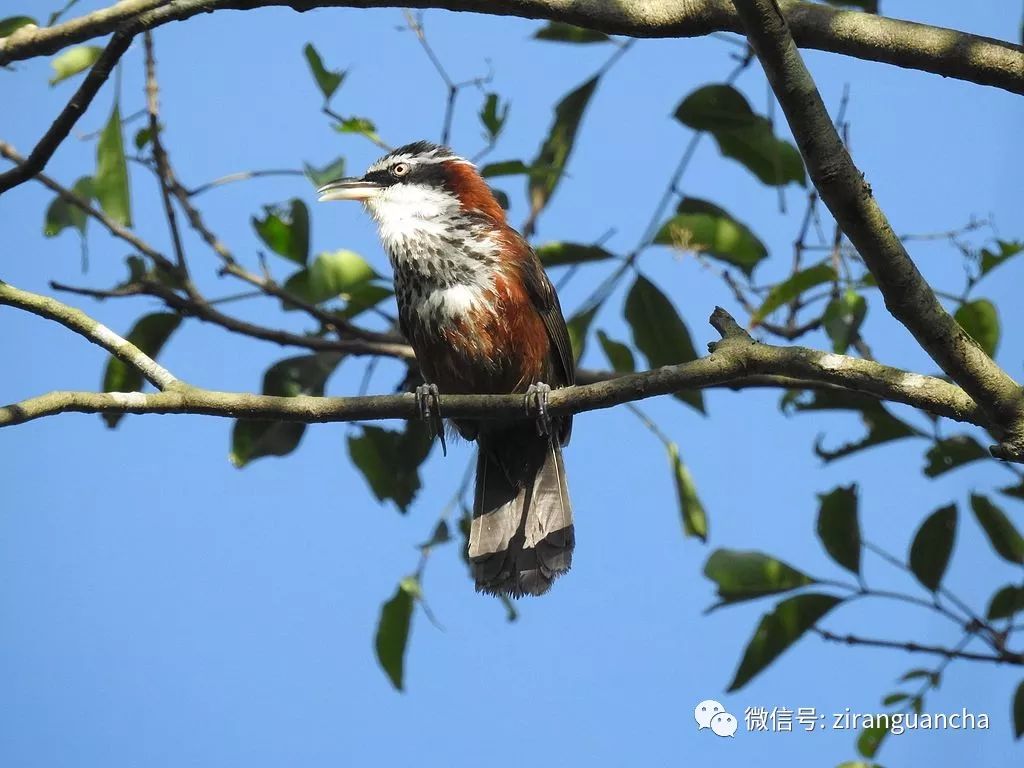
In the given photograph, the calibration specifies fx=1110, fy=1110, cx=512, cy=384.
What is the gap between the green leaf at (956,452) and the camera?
14.3ft

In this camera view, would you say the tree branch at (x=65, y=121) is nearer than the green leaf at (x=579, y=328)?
Yes

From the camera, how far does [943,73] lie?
2824 millimetres

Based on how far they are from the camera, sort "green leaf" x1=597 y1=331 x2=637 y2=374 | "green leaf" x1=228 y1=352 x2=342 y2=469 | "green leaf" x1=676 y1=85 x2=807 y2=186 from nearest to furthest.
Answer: "green leaf" x1=676 y1=85 x2=807 y2=186 → "green leaf" x1=228 y1=352 x2=342 y2=469 → "green leaf" x1=597 y1=331 x2=637 y2=374

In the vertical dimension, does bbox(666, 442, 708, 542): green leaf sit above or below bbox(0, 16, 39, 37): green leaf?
below

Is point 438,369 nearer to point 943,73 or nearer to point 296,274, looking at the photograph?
point 296,274

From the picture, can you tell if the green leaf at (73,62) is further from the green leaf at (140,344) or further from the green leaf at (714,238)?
the green leaf at (714,238)

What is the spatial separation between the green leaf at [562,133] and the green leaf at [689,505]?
1294 millimetres

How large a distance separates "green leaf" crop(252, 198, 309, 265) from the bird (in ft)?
0.51

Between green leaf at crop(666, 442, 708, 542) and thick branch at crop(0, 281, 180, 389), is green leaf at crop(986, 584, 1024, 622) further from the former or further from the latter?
thick branch at crop(0, 281, 180, 389)

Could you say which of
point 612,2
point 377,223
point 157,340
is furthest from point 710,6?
point 157,340

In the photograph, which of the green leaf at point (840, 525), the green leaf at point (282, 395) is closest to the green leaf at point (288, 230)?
the green leaf at point (282, 395)

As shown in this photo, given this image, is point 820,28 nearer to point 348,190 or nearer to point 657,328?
point 657,328

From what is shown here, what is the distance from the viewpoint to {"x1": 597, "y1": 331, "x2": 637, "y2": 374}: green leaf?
15.6 feet

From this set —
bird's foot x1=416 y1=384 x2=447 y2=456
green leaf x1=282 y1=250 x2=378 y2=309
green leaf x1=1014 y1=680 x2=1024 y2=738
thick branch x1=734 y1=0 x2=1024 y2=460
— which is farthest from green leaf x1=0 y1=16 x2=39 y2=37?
green leaf x1=1014 y1=680 x2=1024 y2=738
